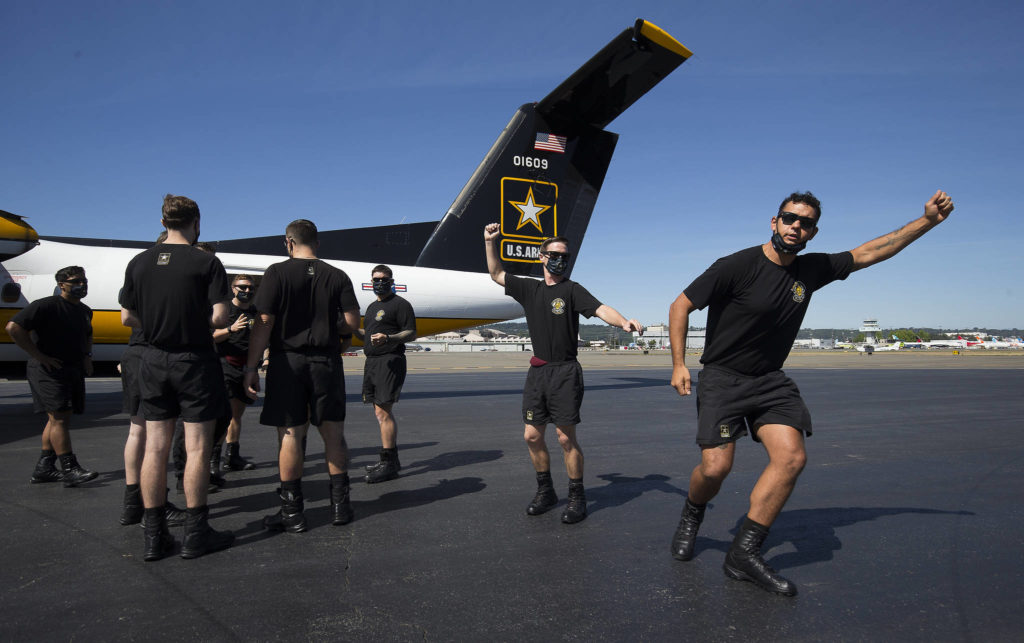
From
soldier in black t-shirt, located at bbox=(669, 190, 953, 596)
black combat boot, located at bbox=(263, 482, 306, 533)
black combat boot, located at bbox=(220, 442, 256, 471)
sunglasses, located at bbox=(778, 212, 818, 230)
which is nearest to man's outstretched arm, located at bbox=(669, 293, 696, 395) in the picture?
soldier in black t-shirt, located at bbox=(669, 190, 953, 596)

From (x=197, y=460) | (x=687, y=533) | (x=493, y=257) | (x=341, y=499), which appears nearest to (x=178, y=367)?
(x=197, y=460)

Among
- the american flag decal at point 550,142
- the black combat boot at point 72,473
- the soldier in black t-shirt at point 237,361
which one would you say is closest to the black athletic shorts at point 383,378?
the soldier in black t-shirt at point 237,361

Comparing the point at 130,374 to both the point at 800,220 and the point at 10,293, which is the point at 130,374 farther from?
the point at 10,293

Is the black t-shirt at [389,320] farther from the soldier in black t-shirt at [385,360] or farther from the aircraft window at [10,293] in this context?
the aircraft window at [10,293]

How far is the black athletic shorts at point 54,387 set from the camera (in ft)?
15.8

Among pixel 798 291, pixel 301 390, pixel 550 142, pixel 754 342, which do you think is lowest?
pixel 301 390

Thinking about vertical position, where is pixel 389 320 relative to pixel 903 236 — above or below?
below

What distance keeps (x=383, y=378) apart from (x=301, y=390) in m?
1.60

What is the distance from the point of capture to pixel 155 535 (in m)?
3.13

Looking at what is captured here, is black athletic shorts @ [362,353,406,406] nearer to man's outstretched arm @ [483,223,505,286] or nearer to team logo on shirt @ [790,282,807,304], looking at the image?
man's outstretched arm @ [483,223,505,286]

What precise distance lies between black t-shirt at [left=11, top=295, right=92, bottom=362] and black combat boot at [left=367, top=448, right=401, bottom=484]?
2.77 meters

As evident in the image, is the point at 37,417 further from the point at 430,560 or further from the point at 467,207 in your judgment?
the point at 430,560

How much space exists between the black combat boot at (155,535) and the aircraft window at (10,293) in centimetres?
711

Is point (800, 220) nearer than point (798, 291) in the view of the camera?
Yes
